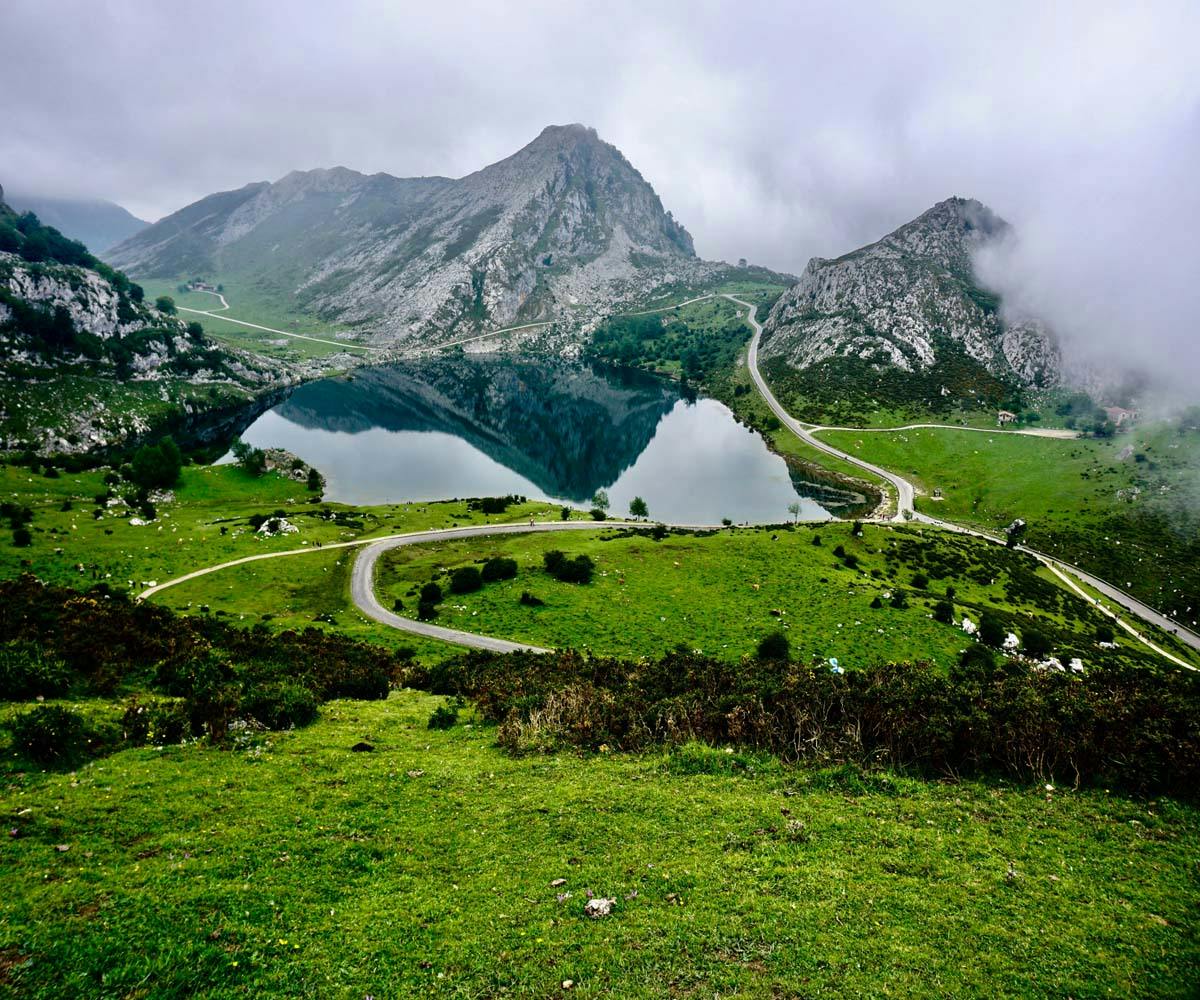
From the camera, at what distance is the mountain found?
4892 inches

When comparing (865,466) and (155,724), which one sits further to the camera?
(865,466)

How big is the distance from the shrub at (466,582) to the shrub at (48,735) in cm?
3806

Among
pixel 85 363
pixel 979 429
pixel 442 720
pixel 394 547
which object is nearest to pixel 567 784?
pixel 442 720

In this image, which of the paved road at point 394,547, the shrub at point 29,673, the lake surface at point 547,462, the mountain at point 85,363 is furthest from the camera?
the lake surface at point 547,462

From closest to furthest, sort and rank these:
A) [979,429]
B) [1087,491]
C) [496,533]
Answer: [496,533]
[1087,491]
[979,429]

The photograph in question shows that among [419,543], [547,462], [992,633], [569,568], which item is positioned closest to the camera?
[992,633]

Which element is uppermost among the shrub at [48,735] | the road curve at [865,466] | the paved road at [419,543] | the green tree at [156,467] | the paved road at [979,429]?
the paved road at [979,429]

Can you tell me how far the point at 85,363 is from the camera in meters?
149

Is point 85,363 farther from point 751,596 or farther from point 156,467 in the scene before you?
point 751,596

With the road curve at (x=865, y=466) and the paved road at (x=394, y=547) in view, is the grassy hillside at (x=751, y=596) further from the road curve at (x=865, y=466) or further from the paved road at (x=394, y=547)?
the road curve at (x=865, y=466)

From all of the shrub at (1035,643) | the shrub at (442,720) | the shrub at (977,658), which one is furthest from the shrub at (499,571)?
the shrub at (1035,643)

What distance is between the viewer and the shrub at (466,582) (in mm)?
55781

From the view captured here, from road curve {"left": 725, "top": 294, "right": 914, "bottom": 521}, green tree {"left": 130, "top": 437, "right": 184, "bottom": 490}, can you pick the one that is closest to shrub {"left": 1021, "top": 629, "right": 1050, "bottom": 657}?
road curve {"left": 725, "top": 294, "right": 914, "bottom": 521}

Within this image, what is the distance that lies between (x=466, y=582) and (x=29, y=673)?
36.3 meters
